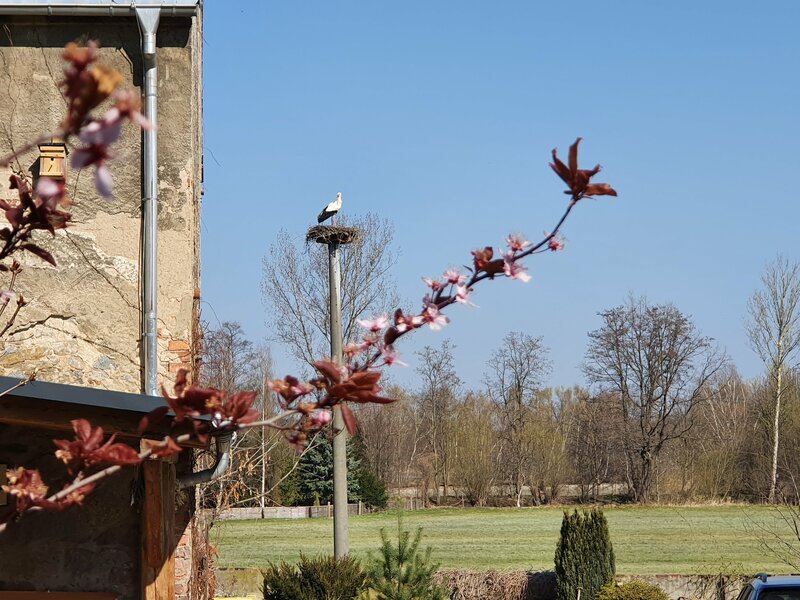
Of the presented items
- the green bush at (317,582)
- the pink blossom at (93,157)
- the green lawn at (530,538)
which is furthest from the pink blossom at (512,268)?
the green lawn at (530,538)

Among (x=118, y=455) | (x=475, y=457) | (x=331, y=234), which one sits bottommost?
(x=475, y=457)

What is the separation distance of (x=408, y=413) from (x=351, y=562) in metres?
45.2

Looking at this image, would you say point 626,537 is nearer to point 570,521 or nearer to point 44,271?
point 570,521

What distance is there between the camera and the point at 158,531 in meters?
5.79

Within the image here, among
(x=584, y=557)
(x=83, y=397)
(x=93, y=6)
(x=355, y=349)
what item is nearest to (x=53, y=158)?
(x=93, y=6)

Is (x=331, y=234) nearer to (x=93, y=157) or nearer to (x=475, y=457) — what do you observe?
(x=93, y=157)

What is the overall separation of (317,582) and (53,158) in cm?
709

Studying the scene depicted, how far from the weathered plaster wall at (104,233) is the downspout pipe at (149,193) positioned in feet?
0.34

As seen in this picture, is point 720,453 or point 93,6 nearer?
point 93,6

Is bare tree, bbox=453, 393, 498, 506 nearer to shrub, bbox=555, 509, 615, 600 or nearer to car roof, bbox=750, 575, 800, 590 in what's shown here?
shrub, bbox=555, 509, 615, 600

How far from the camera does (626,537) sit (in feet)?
106

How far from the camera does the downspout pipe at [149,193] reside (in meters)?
7.26

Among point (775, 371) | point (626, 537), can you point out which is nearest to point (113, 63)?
point (626, 537)

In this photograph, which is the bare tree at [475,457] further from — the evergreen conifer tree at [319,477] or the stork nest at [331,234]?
the stork nest at [331,234]
